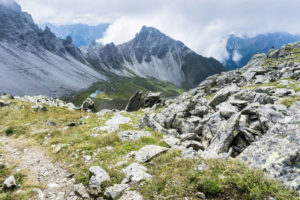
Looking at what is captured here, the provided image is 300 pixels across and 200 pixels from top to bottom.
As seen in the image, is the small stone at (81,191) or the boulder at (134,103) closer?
the small stone at (81,191)

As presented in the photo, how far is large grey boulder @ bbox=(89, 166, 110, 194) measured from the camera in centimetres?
679

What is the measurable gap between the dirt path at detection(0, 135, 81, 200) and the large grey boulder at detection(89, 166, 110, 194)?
2.51 feet

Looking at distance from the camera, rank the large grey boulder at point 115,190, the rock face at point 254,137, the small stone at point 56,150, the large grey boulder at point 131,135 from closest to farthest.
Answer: the large grey boulder at point 115,190
the rock face at point 254,137
the small stone at point 56,150
the large grey boulder at point 131,135

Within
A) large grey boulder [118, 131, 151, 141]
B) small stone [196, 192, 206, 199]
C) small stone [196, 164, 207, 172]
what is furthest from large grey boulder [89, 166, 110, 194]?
large grey boulder [118, 131, 151, 141]

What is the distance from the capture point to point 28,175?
820 cm

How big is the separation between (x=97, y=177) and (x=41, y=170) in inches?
164

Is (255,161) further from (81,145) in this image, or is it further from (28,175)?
(28,175)

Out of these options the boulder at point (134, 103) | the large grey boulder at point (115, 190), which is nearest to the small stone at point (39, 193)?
the large grey boulder at point (115, 190)

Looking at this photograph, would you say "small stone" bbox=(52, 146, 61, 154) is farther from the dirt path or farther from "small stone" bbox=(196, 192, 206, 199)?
"small stone" bbox=(196, 192, 206, 199)

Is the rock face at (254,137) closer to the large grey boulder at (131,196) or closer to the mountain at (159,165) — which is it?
the mountain at (159,165)

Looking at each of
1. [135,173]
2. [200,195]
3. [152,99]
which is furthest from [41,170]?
[152,99]

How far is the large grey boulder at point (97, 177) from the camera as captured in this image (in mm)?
6792

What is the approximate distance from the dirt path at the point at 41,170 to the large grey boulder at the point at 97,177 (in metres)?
0.77

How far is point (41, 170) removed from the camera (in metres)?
8.81
